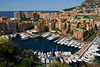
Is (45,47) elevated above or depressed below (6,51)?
below

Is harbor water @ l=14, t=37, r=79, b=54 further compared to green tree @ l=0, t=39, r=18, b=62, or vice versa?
harbor water @ l=14, t=37, r=79, b=54

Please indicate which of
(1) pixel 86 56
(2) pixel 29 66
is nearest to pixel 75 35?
(1) pixel 86 56

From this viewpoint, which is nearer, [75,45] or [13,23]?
[75,45]

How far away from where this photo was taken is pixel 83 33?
45.6 feet

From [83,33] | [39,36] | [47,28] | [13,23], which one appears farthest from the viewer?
[47,28]

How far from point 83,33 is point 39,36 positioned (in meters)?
8.51

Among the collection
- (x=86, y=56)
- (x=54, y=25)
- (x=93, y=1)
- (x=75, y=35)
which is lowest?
(x=86, y=56)

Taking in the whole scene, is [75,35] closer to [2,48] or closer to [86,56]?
[86,56]

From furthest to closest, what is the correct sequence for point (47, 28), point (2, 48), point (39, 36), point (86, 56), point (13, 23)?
point (47, 28)
point (13, 23)
point (39, 36)
point (86, 56)
point (2, 48)

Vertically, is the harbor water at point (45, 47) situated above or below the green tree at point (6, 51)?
below

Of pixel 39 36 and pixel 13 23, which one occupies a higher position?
pixel 13 23

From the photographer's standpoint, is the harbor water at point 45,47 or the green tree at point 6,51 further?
the harbor water at point 45,47

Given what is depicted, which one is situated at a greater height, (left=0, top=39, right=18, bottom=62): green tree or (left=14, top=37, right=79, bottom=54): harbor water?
(left=0, top=39, right=18, bottom=62): green tree

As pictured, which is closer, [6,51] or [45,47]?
[6,51]
